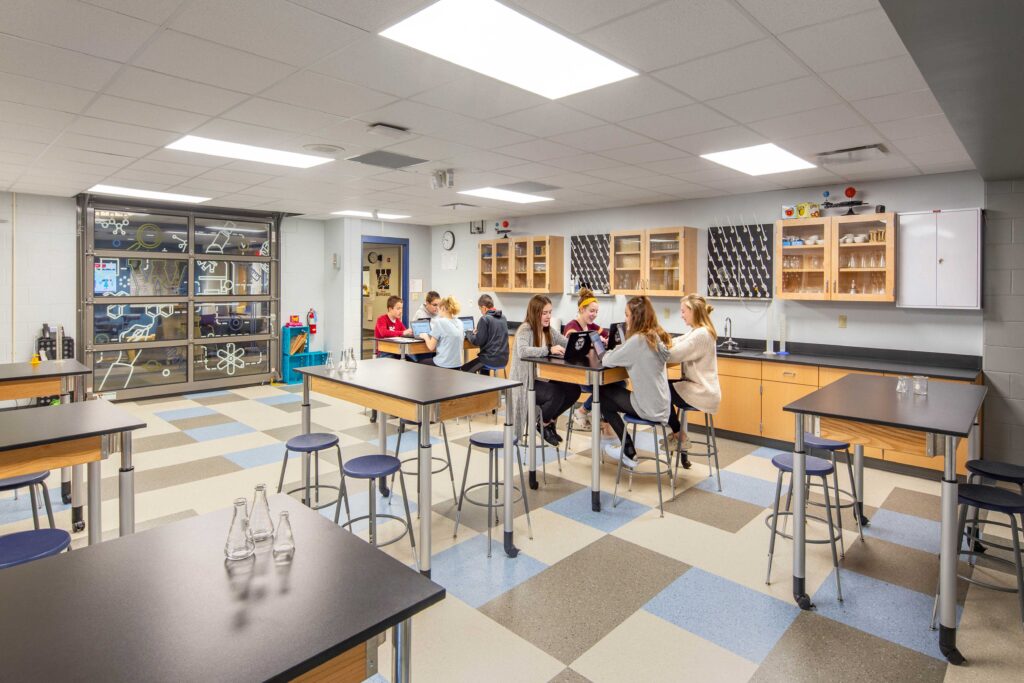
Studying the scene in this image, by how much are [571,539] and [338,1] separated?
294 centimetres

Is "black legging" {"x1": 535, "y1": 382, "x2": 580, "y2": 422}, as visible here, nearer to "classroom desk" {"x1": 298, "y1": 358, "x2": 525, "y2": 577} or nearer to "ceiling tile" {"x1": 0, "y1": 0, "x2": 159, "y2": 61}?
"classroom desk" {"x1": 298, "y1": 358, "x2": 525, "y2": 577}

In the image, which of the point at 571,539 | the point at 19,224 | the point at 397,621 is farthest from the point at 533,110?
the point at 19,224

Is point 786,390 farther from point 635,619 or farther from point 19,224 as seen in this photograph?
point 19,224

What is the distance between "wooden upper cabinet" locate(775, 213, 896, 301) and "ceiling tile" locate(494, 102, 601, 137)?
288 centimetres

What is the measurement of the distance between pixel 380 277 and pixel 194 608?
974cm

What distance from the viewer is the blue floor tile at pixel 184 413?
638 cm

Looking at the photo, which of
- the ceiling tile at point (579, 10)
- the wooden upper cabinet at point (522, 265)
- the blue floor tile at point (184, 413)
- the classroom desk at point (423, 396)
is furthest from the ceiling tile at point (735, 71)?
the blue floor tile at point (184, 413)

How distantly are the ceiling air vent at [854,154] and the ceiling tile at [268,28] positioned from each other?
345 centimetres

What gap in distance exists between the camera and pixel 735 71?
2.66 metres

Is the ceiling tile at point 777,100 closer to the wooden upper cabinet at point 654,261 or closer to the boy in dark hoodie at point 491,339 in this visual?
the wooden upper cabinet at point 654,261

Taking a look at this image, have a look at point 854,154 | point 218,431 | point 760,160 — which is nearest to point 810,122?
point 854,154

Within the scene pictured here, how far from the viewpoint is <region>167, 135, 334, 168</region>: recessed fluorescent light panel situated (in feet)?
13.4

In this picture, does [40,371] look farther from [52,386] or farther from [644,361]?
[644,361]

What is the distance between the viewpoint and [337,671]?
44.3 inches
